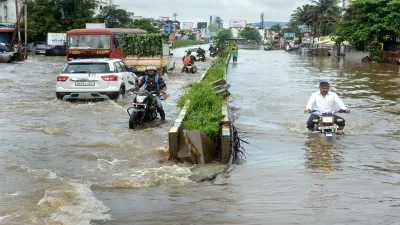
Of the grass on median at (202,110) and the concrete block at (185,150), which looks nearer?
the concrete block at (185,150)

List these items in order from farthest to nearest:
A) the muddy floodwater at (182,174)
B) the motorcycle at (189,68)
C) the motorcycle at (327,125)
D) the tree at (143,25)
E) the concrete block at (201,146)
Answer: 1. the tree at (143,25)
2. the motorcycle at (189,68)
3. the motorcycle at (327,125)
4. the concrete block at (201,146)
5. the muddy floodwater at (182,174)

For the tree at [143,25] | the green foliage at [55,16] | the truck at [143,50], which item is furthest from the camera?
the tree at [143,25]

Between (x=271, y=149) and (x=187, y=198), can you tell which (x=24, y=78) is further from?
(x=187, y=198)

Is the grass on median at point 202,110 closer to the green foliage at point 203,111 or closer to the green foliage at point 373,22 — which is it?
the green foliage at point 203,111

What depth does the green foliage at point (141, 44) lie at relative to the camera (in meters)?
26.5

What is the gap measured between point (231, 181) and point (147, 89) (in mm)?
5276

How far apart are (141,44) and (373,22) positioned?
88.8ft

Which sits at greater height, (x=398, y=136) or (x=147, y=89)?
(x=147, y=89)

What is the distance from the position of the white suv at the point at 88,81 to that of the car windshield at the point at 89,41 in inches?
425

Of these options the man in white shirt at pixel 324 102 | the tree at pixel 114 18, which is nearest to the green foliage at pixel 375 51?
the man in white shirt at pixel 324 102

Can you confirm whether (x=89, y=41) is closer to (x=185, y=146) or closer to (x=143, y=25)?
(x=185, y=146)

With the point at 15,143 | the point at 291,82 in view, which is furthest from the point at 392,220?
the point at 291,82

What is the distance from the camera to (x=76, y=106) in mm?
15438

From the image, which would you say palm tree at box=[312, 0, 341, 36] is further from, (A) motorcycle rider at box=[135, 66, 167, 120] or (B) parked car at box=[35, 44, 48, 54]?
(A) motorcycle rider at box=[135, 66, 167, 120]
